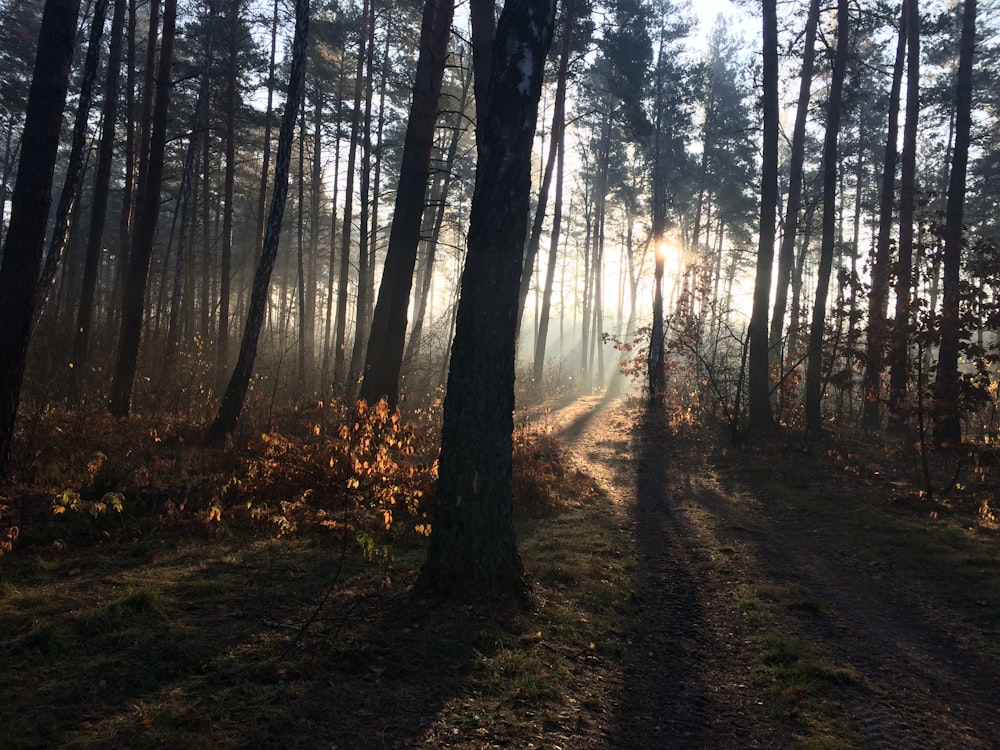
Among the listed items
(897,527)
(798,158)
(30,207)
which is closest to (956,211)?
(798,158)

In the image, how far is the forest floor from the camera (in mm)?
3336

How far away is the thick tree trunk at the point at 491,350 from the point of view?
4.94 m

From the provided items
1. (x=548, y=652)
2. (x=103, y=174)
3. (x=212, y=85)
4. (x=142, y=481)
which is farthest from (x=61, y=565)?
(x=212, y=85)

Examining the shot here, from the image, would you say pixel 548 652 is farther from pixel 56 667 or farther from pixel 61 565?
pixel 61 565

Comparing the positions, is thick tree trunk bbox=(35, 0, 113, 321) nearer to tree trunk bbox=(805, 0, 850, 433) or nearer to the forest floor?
the forest floor

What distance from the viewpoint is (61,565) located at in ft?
17.5

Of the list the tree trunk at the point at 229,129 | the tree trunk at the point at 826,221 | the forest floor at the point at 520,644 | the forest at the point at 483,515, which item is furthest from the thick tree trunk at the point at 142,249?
the tree trunk at the point at 826,221

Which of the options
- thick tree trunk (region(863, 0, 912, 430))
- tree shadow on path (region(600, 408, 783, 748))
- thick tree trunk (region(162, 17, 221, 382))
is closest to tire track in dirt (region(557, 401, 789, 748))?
tree shadow on path (region(600, 408, 783, 748))

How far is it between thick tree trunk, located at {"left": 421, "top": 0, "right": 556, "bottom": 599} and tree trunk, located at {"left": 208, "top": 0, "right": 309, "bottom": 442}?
6226 millimetres

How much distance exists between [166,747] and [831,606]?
5.27 m

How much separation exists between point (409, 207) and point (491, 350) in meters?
7.59

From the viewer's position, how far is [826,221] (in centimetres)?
1494

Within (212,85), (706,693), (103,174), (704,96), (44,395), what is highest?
(704,96)

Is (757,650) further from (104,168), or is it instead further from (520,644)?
(104,168)
